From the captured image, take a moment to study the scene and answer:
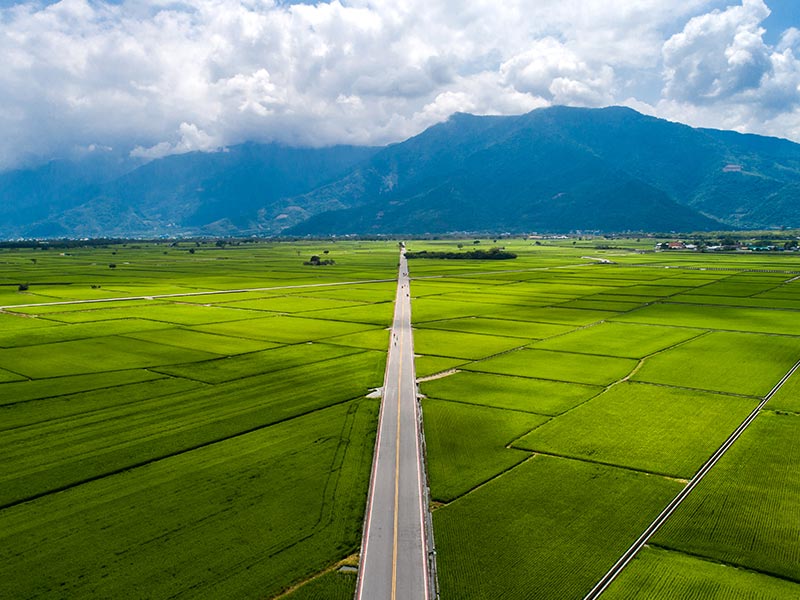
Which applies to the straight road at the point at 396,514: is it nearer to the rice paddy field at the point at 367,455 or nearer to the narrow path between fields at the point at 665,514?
the rice paddy field at the point at 367,455

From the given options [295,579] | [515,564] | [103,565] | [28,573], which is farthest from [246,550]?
[515,564]

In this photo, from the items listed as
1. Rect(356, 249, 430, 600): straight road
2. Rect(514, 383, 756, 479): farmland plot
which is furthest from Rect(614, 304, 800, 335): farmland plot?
Rect(356, 249, 430, 600): straight road

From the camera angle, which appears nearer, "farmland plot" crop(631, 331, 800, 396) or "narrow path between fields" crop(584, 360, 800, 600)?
"narrow path between fields" crop(584, 360, 800, 600)

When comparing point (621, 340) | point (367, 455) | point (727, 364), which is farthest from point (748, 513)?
point (621, 340)

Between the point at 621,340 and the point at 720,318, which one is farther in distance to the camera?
the point at 720,318

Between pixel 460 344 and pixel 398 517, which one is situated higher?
pixel 460 344

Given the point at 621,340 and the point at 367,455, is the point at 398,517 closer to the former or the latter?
the point at 367,455

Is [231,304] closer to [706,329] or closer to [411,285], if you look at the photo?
[411,285]

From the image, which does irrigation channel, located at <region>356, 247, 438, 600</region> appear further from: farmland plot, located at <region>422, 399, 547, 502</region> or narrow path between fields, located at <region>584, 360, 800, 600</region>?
narrow path between fields, located at <region>584, 360, 800, 600</region>
